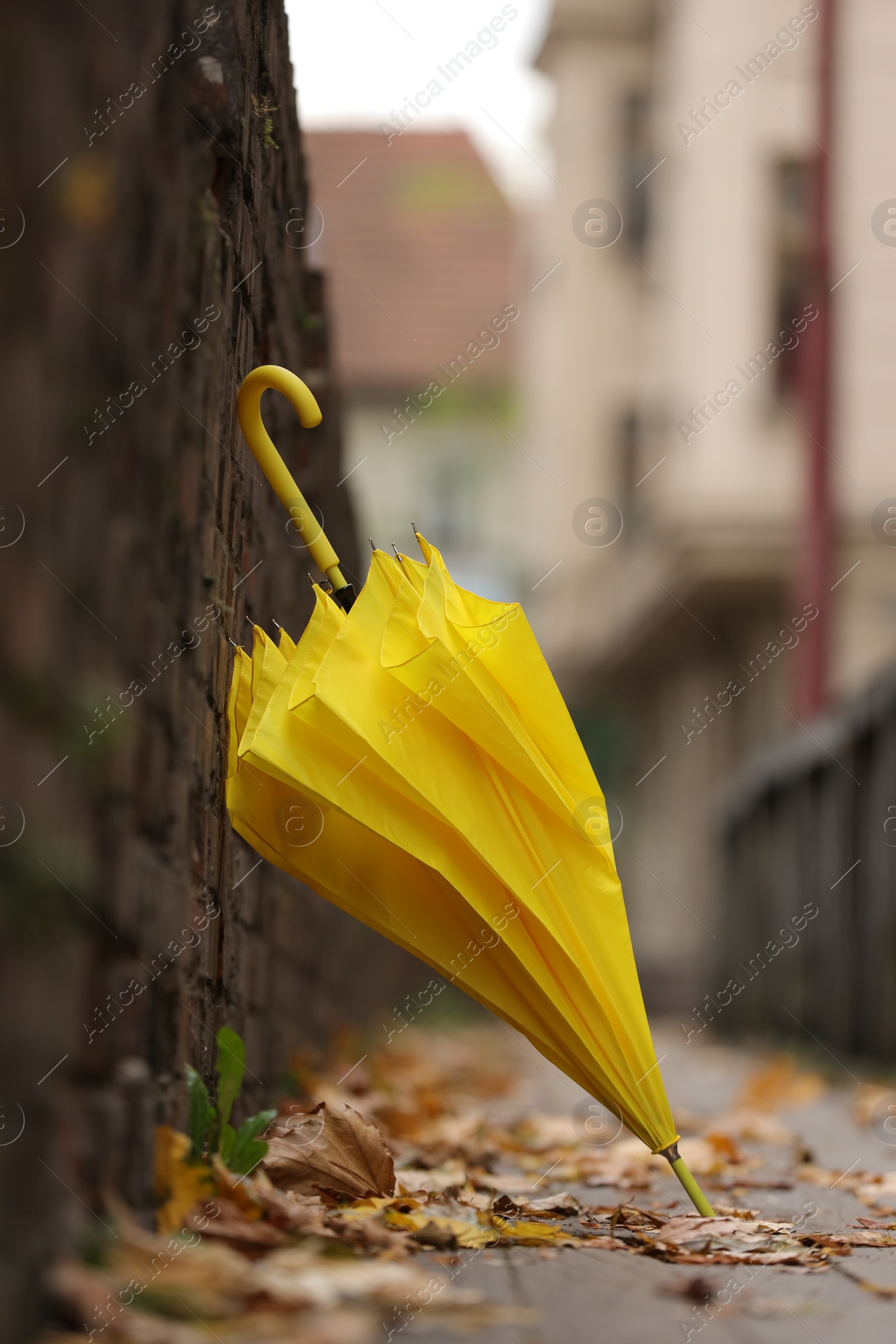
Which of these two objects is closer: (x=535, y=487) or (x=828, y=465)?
(x=828, y=465)

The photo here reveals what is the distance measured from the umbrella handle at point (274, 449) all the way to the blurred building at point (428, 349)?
21814 mm

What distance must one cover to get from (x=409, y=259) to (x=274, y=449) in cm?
2414

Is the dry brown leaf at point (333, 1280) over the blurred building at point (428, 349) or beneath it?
beneath

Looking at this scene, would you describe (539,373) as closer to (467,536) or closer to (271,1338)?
(467,536)

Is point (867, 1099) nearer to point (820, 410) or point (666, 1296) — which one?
point (666, 1296)

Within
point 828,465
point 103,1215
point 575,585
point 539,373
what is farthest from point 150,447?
point 539,373

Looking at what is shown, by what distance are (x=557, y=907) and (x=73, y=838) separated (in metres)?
0.87

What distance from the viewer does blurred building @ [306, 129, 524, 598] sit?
24.5m

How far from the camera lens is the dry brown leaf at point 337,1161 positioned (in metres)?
2.15

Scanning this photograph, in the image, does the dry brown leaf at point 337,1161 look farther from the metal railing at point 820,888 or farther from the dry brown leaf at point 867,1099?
the metal railing at point 820,888

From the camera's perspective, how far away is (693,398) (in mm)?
14156

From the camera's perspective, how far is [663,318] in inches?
643

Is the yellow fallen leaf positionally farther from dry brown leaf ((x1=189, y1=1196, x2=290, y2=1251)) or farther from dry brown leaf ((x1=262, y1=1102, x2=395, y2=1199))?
dry brown leaf ((x1=262, y1=1102, x2=395, y2=1199))

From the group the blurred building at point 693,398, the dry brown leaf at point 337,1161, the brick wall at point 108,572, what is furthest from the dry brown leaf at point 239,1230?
the blurred building at point 693,398
